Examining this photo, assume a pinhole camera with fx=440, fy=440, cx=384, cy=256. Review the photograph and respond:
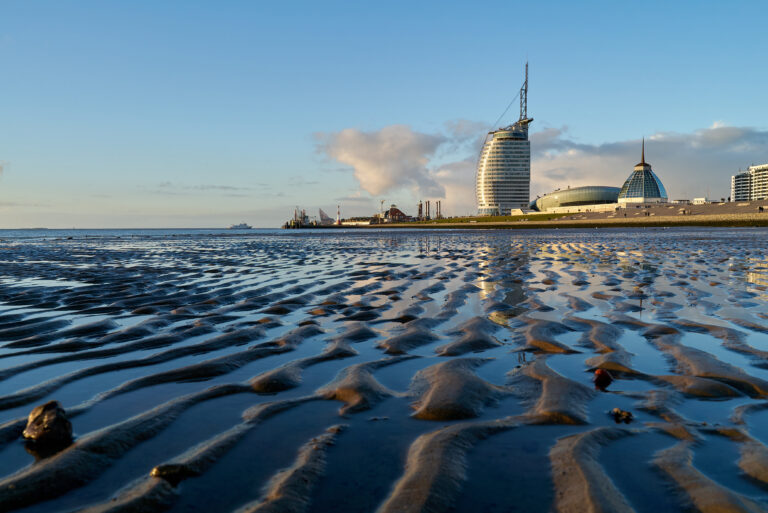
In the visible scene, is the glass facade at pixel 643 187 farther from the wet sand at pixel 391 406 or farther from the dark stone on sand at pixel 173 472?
the dark stone on sand at pixel 173 472

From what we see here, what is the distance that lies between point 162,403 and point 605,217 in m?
124

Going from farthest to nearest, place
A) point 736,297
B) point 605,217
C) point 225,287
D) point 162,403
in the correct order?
point 605,217 → point 225,287 → point 736,297 → point 162,403

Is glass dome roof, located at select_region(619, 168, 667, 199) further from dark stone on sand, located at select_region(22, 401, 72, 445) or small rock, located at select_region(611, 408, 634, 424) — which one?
dark stone on sand, located at select_region(22, 401, 72, 445)

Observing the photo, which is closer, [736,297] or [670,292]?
[736,297]

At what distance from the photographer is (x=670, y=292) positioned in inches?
396

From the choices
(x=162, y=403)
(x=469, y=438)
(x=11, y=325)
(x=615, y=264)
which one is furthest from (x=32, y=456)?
(x=615, y=264)

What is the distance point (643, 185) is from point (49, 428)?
21289 centimetres

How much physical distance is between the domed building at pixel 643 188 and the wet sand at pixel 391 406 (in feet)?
644

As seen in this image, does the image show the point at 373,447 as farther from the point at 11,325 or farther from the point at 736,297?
the point at 736,297

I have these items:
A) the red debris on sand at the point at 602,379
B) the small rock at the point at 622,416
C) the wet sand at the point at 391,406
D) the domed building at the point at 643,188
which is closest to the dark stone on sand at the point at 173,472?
the wet sand at the point at 391,406

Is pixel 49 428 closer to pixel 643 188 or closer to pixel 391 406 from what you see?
pixel 391 406

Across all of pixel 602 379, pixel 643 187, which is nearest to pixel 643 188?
pixel 643 187

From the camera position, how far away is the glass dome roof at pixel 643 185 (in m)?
182

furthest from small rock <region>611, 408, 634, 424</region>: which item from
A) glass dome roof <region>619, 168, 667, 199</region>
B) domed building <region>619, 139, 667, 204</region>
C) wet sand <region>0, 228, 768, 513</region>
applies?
glass dome roof <region>619, 168, 667, 199</region>
